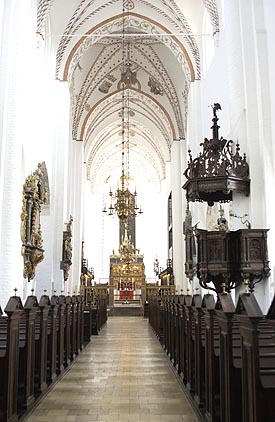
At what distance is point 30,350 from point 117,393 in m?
1.39

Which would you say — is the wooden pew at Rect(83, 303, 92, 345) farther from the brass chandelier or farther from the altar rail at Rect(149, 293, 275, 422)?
the brass chandelier

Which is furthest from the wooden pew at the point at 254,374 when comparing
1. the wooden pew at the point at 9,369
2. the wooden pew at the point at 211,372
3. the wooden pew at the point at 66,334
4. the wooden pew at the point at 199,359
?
the wooden pew at the point at 66,334

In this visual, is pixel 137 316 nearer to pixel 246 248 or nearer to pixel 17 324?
pixel 246 248

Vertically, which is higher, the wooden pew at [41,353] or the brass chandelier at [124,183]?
the brass chandelier at [124,183]

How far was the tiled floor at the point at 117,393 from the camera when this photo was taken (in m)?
4.68

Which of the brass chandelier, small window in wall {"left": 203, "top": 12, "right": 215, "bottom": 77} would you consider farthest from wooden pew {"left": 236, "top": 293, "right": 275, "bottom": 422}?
the brass chandelier

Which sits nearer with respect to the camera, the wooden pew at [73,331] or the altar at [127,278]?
the wooden pew at [73,331]

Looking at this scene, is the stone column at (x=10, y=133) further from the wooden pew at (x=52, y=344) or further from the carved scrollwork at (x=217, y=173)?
the carved scrollwork at (x=217, y=173)

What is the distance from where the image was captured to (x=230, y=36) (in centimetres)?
1041

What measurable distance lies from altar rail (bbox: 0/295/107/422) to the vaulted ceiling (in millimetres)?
9980

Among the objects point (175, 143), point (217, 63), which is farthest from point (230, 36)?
point (175, 143)

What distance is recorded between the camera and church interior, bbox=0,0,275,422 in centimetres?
448

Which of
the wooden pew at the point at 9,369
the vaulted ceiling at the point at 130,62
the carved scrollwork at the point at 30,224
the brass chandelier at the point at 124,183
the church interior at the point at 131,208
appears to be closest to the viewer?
the wooden pew at the point at 9,369

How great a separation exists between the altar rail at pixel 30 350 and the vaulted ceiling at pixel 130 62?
32.7ft
